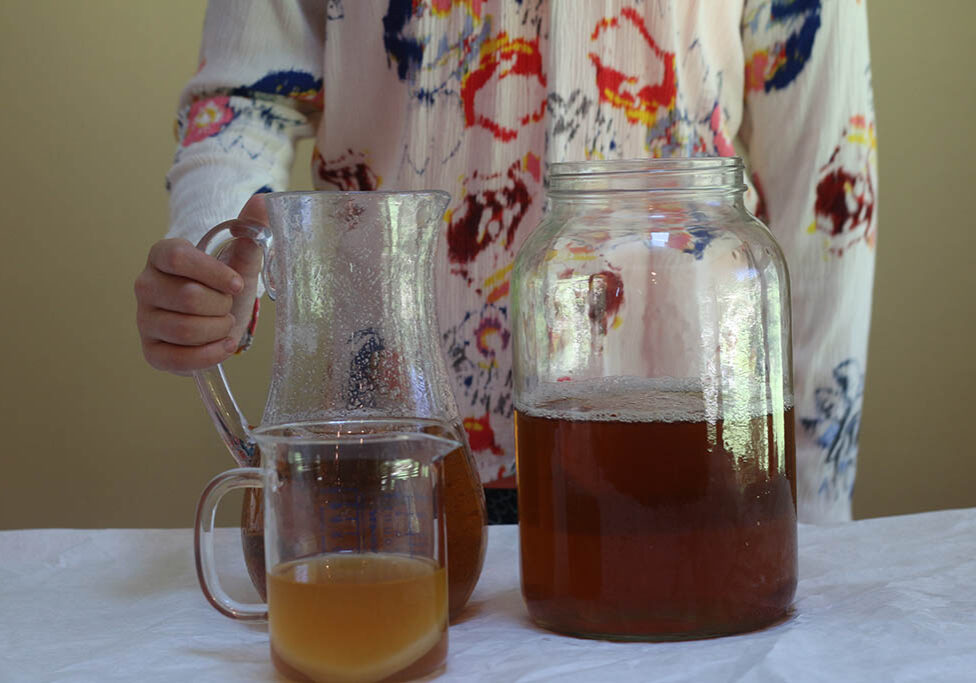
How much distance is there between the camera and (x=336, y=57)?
1.05 meters

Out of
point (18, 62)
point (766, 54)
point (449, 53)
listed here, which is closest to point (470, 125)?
point (449, 53)

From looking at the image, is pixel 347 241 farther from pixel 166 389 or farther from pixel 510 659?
pixel 166 389

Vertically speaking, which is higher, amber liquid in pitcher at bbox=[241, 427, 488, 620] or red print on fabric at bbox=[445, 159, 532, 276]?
red print on fabric at bbox=[445, 159, 532, 276]

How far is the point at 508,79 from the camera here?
100cm

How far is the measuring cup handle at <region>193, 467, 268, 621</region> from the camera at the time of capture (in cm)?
49

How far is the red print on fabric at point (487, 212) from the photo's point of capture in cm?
101

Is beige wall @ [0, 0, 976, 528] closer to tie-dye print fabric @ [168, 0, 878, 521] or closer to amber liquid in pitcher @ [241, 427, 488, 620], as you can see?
tie-dye print fabric @ [168, 0, 878, 521]

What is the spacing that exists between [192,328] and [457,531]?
8.5 inches

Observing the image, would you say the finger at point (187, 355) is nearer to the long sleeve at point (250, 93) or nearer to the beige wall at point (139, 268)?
the long sleeve at point (250, 93)

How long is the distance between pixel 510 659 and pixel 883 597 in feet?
0.64

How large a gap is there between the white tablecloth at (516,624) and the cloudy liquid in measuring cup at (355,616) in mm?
26

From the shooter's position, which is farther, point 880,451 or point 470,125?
point 880,451

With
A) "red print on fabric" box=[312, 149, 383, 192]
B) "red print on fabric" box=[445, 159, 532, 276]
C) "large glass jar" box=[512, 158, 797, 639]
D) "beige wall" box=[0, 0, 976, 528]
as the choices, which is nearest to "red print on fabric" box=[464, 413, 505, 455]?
"red print on fabric" box=[445, 159, 532, 276]

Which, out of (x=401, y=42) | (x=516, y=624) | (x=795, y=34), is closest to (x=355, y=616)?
(x=516, y=624)
